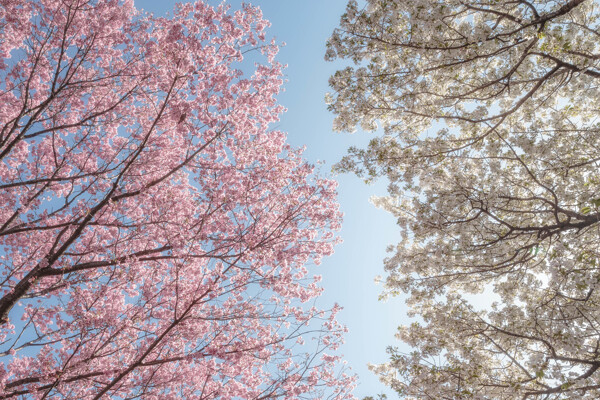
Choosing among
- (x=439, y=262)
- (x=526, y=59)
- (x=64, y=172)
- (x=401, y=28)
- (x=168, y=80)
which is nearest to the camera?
(x=526, y=59)

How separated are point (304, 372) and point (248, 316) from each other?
2.34 m

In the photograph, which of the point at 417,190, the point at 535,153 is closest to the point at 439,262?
the point at 417,190

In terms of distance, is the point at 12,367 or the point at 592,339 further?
the point at 12,367

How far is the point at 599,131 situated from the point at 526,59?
188 centimetres

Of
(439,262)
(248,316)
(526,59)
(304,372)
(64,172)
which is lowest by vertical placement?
(304,372)

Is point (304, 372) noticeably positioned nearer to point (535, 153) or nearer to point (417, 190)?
point (417, 190)

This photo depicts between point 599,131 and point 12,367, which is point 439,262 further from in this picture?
point 12,367

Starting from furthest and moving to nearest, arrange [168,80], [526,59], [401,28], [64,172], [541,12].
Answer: [64,172] → [168,80] → [401,28] → [526,59] → [541,12]

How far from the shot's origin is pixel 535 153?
20.8 feet

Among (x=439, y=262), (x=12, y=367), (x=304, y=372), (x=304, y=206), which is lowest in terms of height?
(x=12, y=367)

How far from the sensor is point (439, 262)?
745cm

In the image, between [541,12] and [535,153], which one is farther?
[535,153]

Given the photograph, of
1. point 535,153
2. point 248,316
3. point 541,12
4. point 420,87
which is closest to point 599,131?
point 535,153

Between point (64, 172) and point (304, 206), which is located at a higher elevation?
point (304, 206)
